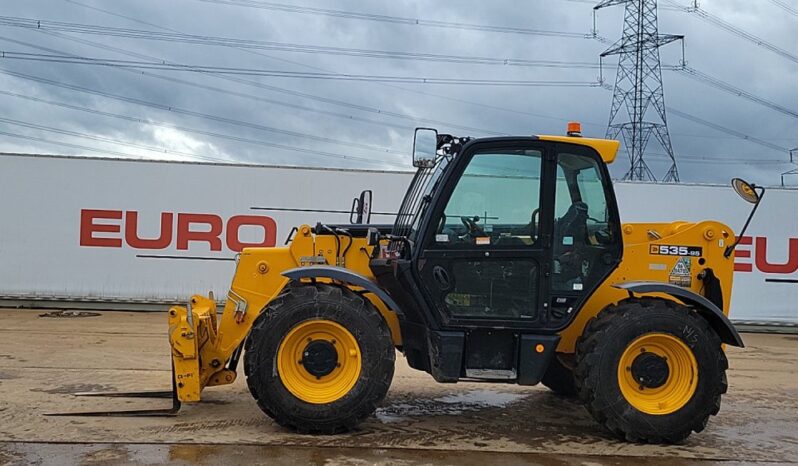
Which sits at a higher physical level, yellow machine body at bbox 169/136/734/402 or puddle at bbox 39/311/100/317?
yellow machine body at bbox 169/136/734/402

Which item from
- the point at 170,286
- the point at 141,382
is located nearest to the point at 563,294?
the point at 141,382

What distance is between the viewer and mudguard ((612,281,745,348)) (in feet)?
17.8

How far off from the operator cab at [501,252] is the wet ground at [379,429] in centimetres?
66

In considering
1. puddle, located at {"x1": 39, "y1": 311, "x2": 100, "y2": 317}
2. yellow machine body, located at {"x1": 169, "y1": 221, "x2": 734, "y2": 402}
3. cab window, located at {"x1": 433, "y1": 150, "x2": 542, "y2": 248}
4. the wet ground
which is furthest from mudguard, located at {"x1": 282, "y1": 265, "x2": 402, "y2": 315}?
puddle, located at {"x1": 39, "y1": 311, "x2": 100, "y2": 317}

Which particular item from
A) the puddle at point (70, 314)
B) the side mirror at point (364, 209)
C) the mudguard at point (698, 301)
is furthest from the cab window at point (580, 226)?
the puddle at point (70, 314)

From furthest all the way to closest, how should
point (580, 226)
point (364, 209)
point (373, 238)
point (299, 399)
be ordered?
1. point (364, 209)
2. point (373, 238)
3. point (580, 226)
4. point (299, 399)

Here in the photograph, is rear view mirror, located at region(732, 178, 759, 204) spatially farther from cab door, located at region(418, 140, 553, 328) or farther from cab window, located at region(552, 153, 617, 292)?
cab door, located at region(418, 140, 553, 328)

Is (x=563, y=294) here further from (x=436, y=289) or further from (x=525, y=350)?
(x=436, y=289)

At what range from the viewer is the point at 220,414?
230 inches

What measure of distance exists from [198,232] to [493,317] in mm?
9215

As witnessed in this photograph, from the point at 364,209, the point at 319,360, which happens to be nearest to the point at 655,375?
the point at 319,360

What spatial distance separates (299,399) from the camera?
5.22 meters

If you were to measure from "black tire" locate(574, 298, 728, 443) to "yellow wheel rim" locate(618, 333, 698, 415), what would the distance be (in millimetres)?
42

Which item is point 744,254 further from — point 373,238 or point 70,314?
point 70,314
